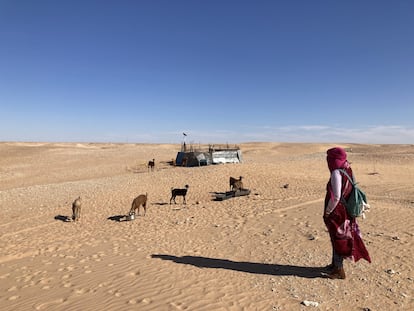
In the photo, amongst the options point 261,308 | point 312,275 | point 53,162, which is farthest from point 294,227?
point 53,162

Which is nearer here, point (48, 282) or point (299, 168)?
point (48, 282)

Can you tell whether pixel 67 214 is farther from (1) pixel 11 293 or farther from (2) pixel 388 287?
(2) pixel 388 287

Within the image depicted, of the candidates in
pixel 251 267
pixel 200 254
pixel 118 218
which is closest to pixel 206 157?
pixel 118 218

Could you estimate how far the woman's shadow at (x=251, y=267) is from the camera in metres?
6.51

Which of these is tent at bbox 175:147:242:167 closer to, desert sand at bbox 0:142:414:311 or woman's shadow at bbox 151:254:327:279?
desert sand at bbox 0:142:414:311

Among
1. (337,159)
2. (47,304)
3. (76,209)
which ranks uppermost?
(337,159)

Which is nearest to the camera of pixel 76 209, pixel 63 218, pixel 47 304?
pixel 47 304

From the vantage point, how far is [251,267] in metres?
6.94

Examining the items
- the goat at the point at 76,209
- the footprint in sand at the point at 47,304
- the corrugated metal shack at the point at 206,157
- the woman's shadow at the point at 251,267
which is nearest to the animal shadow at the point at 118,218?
the goat at the point at 76,209

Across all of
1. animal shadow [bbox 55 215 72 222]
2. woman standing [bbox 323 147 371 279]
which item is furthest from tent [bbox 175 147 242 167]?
woman standing [bbox 323 147 371 279]

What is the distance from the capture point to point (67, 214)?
14406 mm

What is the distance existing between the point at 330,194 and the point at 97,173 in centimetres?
2831

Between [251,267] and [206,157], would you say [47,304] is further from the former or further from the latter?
[206,157]

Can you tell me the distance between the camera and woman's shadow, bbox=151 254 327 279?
6.51m
